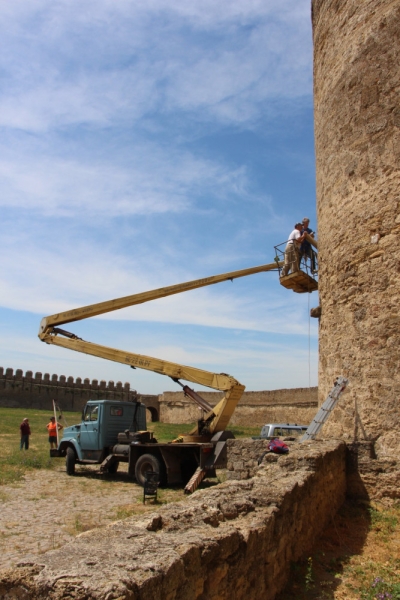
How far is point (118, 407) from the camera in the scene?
485 inches

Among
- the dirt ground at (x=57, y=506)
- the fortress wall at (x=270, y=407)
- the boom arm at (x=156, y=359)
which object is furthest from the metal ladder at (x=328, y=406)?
the fortress wall at (x=270, y=407)

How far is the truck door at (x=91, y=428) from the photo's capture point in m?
11.8

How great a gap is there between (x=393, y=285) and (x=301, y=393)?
2265 cm

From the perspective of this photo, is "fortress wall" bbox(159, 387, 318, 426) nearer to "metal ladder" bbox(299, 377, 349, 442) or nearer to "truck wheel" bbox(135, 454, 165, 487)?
"truck wheel" bbox(135, 454, 165, 487)

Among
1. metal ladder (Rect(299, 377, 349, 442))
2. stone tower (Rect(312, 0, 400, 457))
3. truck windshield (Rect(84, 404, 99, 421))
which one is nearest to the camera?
stone tower (Rect(312, 0, 400, 457))

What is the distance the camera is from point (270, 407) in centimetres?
2988

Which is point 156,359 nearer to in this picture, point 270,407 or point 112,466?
point 112,466

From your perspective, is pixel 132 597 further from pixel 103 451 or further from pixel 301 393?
pixel 301 393

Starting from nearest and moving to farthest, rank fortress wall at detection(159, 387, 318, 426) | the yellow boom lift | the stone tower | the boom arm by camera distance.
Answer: the stone tower, the yellow boom lift, the boom arm, fortress wall at detection(159, 387, 318, 426)

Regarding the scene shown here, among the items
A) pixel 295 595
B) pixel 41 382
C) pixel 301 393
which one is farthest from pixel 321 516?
pixel 41 382

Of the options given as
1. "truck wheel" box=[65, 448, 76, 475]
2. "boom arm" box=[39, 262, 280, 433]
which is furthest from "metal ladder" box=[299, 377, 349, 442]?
"truck wheel" box=[65, 448, 76, 475]

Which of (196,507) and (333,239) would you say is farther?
(333,239)

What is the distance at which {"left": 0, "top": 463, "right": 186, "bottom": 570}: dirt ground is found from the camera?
582 centimetres

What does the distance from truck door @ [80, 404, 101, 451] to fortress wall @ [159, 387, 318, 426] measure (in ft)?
42.7
